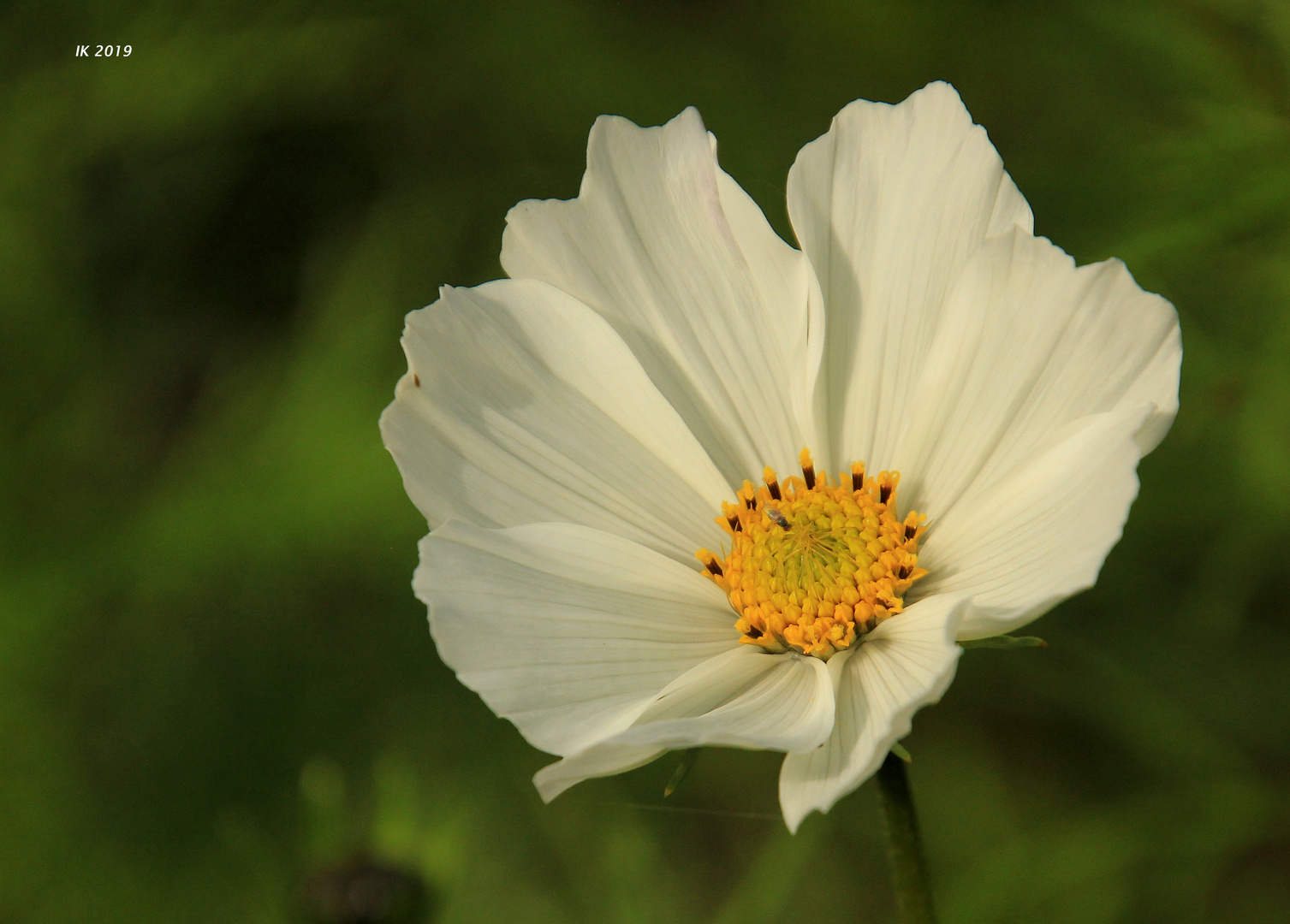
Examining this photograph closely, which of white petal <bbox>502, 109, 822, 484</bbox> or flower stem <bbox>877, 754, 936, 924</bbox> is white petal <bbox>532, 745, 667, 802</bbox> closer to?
flower stem <bbox>877, 754, 936, 924</bbox>

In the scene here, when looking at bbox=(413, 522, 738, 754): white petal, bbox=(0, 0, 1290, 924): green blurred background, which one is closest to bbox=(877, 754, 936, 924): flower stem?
bbox=(413, 522, 738, 754): white petal

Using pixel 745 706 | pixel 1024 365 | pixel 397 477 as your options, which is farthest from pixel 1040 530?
pixel 397 477

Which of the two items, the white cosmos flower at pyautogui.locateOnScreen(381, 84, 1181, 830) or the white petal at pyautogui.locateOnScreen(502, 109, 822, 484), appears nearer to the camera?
the white cosmos flower at pyautogui.locateOnScreen(381, 84, 1181, 830)

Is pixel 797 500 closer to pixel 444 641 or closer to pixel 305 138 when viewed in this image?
pixel 444 641

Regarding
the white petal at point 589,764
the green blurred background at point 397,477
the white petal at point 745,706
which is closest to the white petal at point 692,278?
the white petal at point 745,706

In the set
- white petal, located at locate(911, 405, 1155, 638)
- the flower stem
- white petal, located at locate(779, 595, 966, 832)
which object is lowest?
the flower stem
